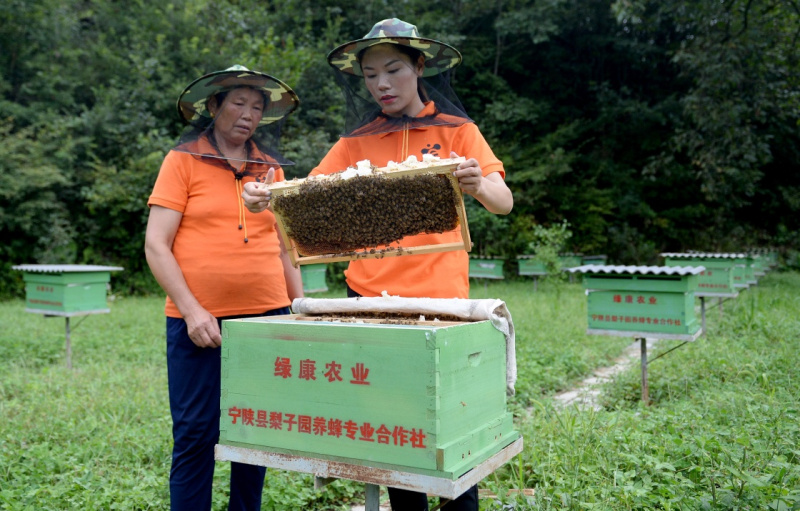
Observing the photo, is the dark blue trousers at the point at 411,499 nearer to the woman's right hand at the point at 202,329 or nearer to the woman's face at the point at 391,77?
the woman's right hand at the point at 202,329

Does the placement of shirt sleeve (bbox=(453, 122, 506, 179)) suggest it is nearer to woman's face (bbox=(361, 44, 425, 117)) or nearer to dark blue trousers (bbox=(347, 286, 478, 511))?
woman's face (bbox=(361, 44, 425, 117))

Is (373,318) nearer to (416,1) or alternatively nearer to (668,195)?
(416,1)

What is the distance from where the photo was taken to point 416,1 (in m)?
17.5

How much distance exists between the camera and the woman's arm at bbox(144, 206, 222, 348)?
6.97 ft

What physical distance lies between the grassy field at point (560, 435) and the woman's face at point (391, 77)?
1856 mm

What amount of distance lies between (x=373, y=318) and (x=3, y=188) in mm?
13078

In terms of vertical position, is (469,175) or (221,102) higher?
(221,102)

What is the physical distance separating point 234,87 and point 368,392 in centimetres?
150

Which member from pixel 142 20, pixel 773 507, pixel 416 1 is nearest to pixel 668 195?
pixel 416 1

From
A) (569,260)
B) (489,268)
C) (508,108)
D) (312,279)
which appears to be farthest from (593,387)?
(508,108)

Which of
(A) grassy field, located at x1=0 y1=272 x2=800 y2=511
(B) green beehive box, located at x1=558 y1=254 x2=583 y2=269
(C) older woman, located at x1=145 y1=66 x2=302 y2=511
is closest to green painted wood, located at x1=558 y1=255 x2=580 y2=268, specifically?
(B) green beehive box, located at x1=558 y1=254 x2=583 y2=269

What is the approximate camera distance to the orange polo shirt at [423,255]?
1903mm

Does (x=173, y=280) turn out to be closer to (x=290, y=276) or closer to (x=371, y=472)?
(x=290, y=276)

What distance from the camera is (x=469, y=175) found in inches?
63.8
